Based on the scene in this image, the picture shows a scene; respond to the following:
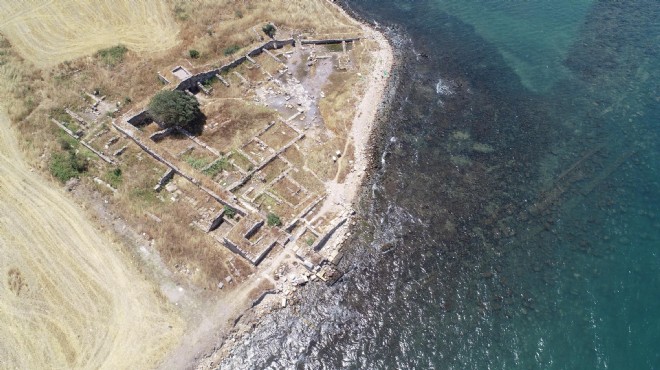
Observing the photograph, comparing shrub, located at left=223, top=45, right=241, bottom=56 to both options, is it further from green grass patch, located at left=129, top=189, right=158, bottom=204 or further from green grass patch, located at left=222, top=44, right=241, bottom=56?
green grass patch, located at left=129, top=189, right=158, bottom=204

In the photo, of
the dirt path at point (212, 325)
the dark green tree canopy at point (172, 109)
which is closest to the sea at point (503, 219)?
the dirt path at point (212, 325)

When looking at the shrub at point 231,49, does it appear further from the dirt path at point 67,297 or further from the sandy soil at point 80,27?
the dirt path at point 67,297

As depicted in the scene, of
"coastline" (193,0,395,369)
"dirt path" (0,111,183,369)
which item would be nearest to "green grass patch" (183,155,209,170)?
"dirt path" (0,111,183,369)

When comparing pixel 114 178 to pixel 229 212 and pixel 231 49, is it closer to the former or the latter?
pixel 229 212

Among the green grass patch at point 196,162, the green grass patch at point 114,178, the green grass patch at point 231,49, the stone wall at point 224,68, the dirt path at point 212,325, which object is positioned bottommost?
the dirt path at point 212,325

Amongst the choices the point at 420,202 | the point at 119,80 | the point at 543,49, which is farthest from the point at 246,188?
the point at 543,49

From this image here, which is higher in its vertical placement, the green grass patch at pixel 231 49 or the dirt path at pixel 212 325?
the green grass patch at pixel 231 49

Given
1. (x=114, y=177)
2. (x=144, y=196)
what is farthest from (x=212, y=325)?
(x=114, y=177)
